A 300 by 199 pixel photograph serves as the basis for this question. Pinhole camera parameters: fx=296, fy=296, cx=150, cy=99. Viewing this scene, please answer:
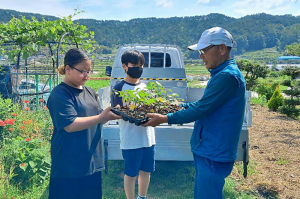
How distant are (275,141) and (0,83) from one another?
7.05 m

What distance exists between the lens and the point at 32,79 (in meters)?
8.63

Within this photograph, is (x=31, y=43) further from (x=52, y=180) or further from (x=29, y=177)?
(x=52, y=180)

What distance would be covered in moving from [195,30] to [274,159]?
10206cm

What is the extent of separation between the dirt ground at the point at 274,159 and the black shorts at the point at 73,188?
2.65 metres

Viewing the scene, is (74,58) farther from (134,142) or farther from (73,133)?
(134,142)

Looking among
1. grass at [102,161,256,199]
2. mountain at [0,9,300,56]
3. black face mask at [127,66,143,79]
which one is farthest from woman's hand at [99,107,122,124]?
mountain at [0,9,300,56]

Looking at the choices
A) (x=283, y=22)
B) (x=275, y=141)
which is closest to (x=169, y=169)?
(x=275, y=141)

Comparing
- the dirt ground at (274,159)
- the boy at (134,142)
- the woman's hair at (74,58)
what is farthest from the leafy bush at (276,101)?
the woman's hair at (74,58)

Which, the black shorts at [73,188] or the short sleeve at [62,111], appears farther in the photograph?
the black shorts at [73,188]

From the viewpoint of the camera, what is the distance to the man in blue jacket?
2225 mm

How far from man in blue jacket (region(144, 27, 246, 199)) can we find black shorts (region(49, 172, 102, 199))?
885mm

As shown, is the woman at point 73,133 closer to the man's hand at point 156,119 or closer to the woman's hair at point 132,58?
the man's hand at point 156,119

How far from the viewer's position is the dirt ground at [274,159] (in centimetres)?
439

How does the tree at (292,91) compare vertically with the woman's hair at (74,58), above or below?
below
